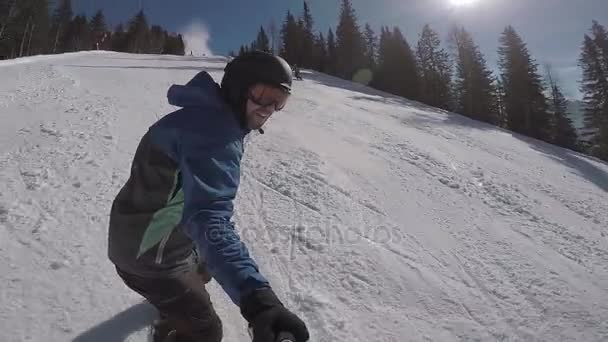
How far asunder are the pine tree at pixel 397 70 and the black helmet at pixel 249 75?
39594 millimetres

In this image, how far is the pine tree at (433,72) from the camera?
128 ft

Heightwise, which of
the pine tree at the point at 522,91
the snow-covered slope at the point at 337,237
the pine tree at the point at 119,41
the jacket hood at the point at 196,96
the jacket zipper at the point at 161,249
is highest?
the pine tree at the point at 522,91

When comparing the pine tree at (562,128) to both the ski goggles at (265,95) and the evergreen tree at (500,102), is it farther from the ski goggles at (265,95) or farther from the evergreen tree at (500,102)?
the ski goggles at (265,95)

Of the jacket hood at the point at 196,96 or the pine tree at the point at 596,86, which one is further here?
the pine tree at the point at 596,86

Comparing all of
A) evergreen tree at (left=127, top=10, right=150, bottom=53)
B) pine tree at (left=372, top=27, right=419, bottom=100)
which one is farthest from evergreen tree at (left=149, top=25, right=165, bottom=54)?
pine tree at (left=372, top=27, right=419, bottom=100)

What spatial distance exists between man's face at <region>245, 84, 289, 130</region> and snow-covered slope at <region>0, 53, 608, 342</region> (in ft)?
5.44

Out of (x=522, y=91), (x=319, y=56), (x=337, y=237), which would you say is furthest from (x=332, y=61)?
(x=337, y=237)

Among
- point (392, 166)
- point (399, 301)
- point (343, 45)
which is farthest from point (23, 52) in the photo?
point (399, 301)

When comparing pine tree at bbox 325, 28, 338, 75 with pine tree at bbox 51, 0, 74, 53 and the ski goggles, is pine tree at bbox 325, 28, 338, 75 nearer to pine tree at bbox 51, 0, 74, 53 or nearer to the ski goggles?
pine tree at bbox 51, 0, 74, 53

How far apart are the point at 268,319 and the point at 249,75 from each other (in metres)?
1.09

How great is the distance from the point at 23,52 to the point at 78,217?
158 feet

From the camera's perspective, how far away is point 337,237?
4039 millimetres

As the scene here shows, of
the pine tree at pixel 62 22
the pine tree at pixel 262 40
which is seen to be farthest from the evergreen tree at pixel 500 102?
the pine tree at pixel 62 22

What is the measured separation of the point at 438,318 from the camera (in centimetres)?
307
